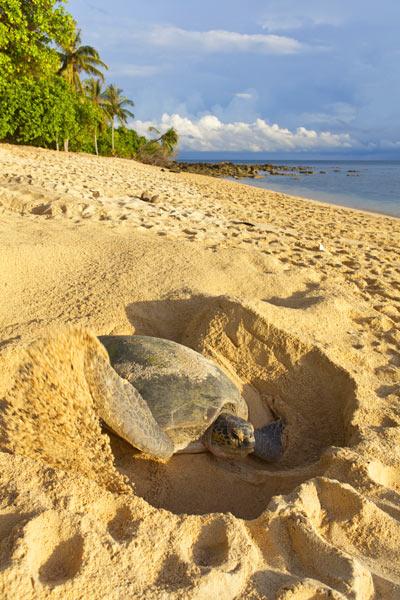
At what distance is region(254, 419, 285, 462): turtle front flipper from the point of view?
2.50m

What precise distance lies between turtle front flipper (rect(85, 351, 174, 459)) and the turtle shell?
224mm

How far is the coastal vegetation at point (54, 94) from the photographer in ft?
36.3

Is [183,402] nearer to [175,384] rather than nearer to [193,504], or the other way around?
[175,384]

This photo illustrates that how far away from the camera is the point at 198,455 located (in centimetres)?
244

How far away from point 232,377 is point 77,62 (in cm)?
3022

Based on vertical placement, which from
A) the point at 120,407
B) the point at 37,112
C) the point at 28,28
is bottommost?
the point at 120,407

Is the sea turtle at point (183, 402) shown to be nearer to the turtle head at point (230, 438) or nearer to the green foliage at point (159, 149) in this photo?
the turtle head at point (230, 438)

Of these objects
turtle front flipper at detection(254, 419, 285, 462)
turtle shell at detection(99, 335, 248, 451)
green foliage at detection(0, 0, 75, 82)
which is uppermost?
green foliage at detection(0, 0, 75, 82)

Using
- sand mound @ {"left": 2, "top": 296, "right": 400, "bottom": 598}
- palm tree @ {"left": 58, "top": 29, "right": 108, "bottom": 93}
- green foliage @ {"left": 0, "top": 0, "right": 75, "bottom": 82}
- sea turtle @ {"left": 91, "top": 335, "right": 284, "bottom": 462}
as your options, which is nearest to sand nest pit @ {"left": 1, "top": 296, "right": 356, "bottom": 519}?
sand mound @ {"left": 2, "top": 296, "right": 400, "bottom": 598}

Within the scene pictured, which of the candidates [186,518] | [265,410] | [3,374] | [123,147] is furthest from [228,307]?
[123,147]

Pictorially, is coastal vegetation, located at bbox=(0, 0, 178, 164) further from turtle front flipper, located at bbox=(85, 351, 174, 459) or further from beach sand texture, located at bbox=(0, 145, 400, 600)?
turtle front flipper, located at bbox=(85, 351, 174, 459)

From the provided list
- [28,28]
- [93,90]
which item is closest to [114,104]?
[93,90]

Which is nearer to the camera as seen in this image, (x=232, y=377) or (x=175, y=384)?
(x=175, y=384)

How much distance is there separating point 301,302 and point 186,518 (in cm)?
246
